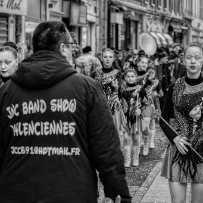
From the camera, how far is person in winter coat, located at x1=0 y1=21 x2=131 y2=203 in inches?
141

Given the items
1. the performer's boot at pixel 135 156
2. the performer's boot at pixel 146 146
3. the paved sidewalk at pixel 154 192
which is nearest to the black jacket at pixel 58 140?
the paved sidewalk at pixel 154 192

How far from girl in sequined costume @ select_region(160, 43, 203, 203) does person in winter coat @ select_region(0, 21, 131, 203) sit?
5.61ft

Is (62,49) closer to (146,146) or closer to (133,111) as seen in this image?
(133,111)

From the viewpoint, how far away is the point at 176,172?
5363mm

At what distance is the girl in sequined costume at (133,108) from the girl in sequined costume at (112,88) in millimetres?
160

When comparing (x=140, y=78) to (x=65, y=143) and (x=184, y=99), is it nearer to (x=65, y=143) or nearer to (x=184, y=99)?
(x=184, y=99)

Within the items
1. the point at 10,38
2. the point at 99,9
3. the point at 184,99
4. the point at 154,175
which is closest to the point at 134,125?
the point at 154,175

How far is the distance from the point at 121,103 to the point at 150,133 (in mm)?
1709

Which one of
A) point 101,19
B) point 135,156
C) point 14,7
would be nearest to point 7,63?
point 135,156

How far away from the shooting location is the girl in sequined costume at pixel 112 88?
10148 mm

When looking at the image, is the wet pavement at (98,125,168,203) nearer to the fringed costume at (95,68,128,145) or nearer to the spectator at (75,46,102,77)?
Result: the fringed costume at (95,68,128,145)

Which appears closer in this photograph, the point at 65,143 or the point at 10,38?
the point at 65,143

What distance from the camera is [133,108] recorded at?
10438 mm

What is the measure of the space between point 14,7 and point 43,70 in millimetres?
14203
